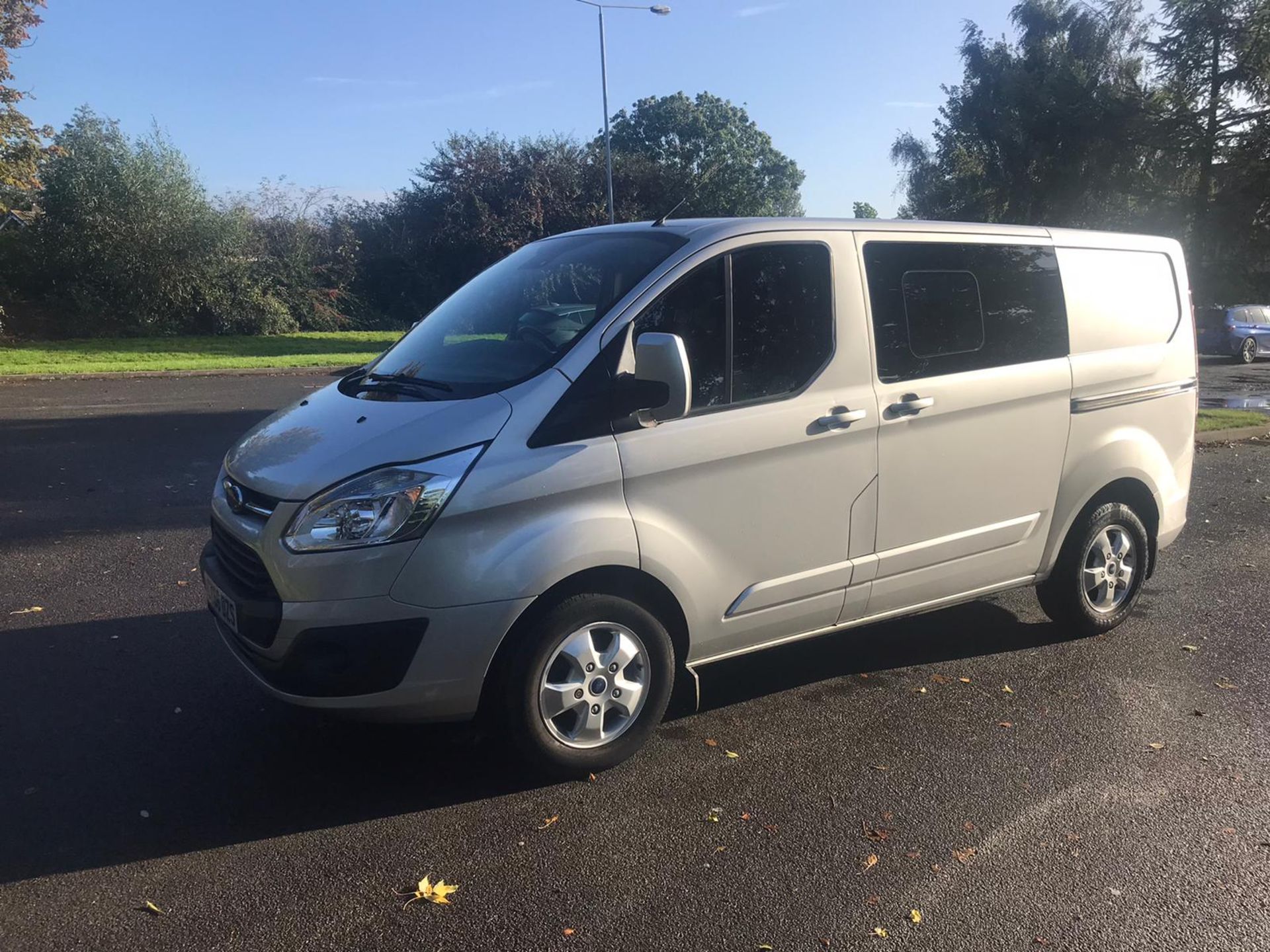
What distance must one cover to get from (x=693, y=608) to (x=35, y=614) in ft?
12.5

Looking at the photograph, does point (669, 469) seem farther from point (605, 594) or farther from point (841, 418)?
point (841, 418)

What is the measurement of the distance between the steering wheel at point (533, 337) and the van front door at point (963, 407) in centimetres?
143

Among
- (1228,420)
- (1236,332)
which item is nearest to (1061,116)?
(1236,332)

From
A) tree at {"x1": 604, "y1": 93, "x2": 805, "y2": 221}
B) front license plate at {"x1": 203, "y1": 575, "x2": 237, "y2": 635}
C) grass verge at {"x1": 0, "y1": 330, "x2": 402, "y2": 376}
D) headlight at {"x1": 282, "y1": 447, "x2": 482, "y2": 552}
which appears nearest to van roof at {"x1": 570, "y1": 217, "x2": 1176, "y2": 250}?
headlight at {"x1": 282, "y1": 447, "x2": 482, "y2": 552}

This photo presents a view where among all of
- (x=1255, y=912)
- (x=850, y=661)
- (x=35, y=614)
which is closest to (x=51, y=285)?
(x=35, y=614)

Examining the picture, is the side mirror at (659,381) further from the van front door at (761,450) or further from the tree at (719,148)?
the tree at (719,148)

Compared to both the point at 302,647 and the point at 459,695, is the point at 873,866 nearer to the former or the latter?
the point at 459,695

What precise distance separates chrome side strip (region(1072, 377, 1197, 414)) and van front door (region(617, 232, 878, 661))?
1435 mm

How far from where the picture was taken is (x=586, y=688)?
3.83m

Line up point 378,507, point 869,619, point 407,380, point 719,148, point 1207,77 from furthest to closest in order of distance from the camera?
1. point 719,148
2. point 1207,77
3. point 869,619
4. point 407,380
5. point 378,507

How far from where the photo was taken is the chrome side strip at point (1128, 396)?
5207mm

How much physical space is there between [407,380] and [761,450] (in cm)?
144

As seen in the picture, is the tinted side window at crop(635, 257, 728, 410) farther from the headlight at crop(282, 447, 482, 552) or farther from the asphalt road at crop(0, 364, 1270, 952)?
the asphalt road at crop(0, 364, 1270, 952)

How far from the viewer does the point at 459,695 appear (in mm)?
3629
